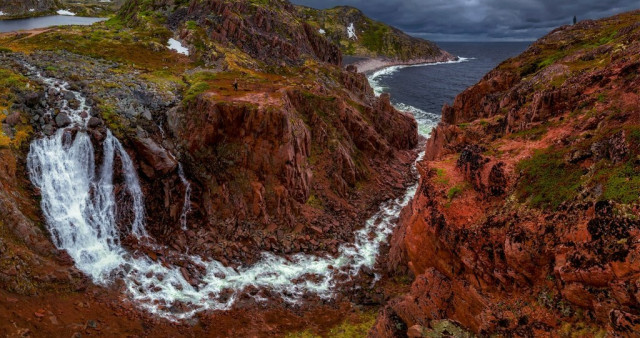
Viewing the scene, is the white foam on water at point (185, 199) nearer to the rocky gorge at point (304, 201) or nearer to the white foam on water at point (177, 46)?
the rocky gorge at point (304, 201)

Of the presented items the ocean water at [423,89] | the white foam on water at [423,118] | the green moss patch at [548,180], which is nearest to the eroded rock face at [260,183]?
the green moss patch at [548,180]

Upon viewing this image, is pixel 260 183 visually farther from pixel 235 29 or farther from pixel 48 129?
pixel 235 29

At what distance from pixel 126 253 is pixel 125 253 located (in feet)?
0.22

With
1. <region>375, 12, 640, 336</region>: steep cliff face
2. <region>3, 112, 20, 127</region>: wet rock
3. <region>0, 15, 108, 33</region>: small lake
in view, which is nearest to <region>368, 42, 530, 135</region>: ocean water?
<region>375, 12, 640, 336</region>: steep cliff face

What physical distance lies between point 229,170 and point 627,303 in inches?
1178

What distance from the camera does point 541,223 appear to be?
45.5 ft

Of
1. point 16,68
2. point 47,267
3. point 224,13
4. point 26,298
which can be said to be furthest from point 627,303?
point 224,13

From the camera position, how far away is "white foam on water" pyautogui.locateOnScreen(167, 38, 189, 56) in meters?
56.5

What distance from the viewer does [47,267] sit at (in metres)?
22.1

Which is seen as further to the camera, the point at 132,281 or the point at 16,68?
the point at 16,68

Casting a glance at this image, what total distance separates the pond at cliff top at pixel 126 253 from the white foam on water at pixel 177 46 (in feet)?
88.4

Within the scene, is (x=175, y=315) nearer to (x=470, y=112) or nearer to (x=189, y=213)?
(x=189, y=213)

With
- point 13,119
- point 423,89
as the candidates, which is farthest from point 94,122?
point 423,89

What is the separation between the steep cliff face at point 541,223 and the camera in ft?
37.0
